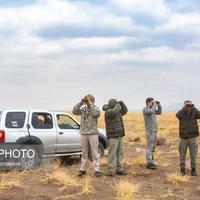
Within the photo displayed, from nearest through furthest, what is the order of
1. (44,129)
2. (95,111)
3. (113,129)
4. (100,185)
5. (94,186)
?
(94,186)
(100,185)
(95,111)
(113,129)
(44,129)

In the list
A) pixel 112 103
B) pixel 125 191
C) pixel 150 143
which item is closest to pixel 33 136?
pixel 112 103

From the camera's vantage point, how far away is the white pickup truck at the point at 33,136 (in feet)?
33.0

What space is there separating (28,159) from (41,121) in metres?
1.13

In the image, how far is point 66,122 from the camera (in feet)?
40.2

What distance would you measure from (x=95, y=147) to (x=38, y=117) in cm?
254

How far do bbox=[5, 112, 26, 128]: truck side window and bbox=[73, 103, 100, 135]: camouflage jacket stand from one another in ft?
6.55

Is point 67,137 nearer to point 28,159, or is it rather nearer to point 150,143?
point 28,159

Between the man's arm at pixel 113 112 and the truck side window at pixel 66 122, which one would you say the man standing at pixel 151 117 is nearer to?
the man's arm at pixel 113 112

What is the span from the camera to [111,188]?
8109 millimetres

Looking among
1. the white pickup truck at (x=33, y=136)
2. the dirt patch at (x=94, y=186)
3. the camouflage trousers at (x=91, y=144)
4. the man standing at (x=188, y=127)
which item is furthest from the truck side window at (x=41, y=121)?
the man standing at (x=188, y=127)

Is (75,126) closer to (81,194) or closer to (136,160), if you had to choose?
(136,160)

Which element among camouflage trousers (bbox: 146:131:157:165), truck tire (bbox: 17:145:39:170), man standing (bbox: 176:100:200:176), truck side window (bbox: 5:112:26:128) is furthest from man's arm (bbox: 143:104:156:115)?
truck side window (bbox: 5:112:26:128)

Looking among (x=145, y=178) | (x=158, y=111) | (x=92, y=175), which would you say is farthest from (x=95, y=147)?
(x=158, y=111)

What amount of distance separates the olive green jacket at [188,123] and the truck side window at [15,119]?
3939 millimetres
